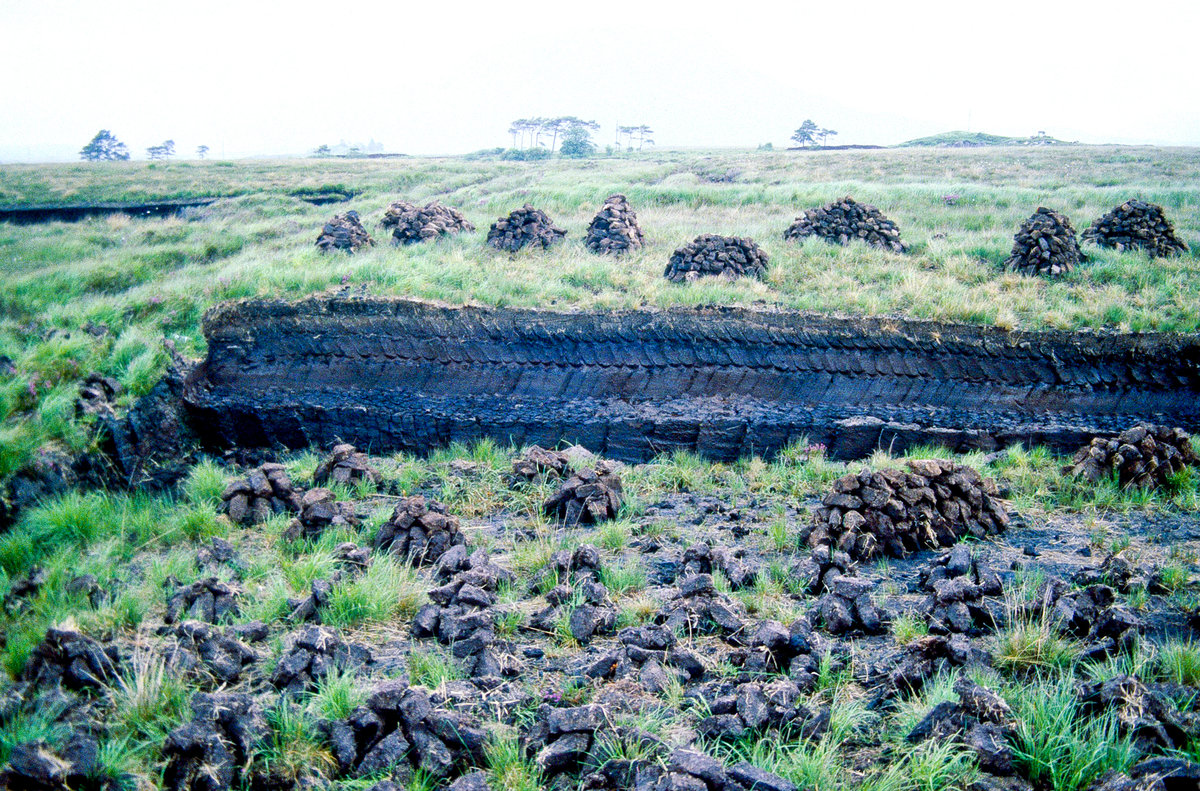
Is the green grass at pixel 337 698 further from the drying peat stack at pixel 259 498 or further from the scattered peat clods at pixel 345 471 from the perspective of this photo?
the scattered peat clods at pixel 345 471

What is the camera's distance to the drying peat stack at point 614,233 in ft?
42.9

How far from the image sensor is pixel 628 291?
420 inches

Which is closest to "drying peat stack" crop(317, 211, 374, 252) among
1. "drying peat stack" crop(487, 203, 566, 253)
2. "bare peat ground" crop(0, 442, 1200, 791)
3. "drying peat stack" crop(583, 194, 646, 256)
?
"drying peat stack" crop(487, 203, 566, 253)

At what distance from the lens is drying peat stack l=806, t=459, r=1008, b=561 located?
5.47m

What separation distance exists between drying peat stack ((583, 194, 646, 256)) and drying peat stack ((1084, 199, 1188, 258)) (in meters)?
8.69

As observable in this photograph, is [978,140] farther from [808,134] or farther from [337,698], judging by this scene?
[337,698]

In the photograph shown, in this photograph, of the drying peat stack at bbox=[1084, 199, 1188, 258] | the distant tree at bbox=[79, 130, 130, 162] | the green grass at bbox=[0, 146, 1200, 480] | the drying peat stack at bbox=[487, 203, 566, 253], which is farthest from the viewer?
the distant tree at bbox=[79, 130, 130, 162]

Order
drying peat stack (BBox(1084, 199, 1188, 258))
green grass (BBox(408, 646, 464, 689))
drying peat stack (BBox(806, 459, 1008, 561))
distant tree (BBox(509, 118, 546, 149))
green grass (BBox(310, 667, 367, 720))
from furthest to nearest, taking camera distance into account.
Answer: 1. distant tree (BBox(509, 118, 546, 149))
2. drying peat stack (BBox(1084, 199, 1188, 258))
3. drying peat stack (BBox(806, 459, 1008, 561))
4. green grass (BBox(408, 646, 464, 689))
5. green grass (BBox(310, 667, 367, 720))

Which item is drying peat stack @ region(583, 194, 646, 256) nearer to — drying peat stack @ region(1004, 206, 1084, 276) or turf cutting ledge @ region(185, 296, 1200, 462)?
turf cutting ledge @ region(185, 296, 1200, 462)

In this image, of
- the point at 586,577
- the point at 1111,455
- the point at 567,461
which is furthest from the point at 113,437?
the point at 1111,455

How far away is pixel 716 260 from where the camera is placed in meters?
11.5

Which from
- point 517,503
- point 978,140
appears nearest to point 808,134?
point 978,140

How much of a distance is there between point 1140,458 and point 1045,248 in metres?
6.36

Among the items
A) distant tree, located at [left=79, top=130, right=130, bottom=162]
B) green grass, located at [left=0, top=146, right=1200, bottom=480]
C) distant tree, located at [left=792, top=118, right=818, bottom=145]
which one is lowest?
green grass, located at [left=0, top=146, right=1200, bottom=480]
